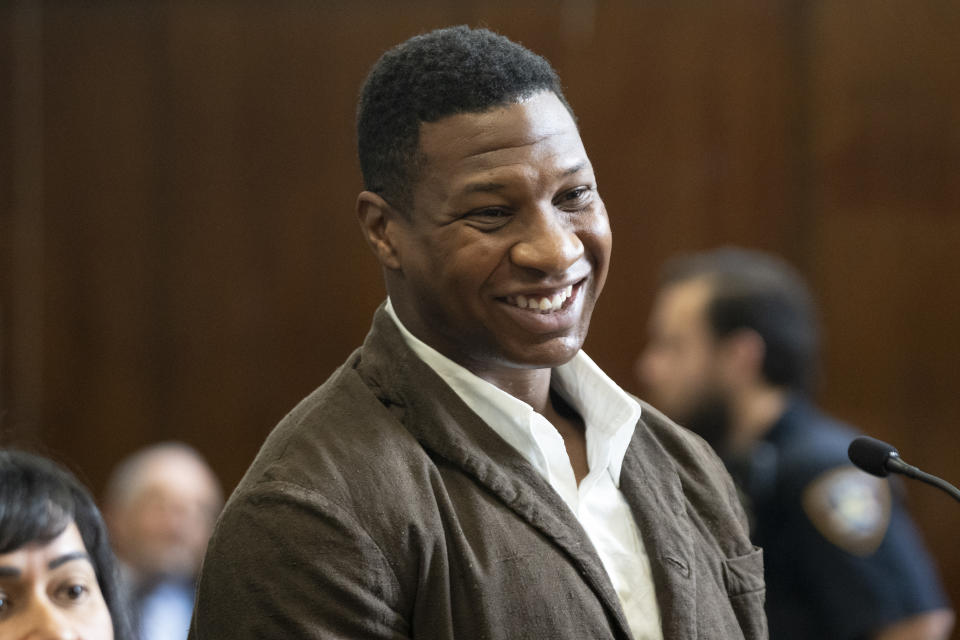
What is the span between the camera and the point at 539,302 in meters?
1.20

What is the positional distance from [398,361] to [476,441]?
109mm

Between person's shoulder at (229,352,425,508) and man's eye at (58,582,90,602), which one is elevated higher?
person's shoulder at (229,352,425,508)

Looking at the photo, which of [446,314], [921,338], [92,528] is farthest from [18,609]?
[921,338]

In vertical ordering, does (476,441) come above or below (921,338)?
above

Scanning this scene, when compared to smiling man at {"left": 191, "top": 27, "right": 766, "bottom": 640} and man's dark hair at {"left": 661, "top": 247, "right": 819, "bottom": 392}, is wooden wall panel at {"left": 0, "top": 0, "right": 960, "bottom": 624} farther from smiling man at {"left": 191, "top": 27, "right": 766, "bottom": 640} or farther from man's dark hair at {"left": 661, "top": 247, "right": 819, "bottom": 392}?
smiling man at {"left": 191, "top": 27, "right": 766, "bottom": 640}

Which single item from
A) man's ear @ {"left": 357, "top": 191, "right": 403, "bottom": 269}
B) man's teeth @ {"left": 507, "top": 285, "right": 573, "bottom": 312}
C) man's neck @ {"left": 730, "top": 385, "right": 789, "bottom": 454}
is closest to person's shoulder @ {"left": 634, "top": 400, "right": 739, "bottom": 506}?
man's teeth @ {"left": 507, "top": 285, "right": 573, "bottom": 312}

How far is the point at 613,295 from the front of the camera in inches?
160

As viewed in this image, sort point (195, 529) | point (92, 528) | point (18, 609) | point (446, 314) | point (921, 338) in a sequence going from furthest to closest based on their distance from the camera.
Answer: point (921, 338)
point (195, 529)
point (92, 528)
point (18, 609)
point (446, 314)

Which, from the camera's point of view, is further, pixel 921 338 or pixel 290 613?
pixel 921 338

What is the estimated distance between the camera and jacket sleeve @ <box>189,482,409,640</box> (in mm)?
1073

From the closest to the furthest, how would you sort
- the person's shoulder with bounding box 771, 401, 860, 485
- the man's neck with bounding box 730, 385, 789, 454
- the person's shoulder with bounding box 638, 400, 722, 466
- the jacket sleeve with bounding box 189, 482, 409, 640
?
the jacket sleeve with bounding box 189, 482, 409, 640, the person's shoulder with bounding box 638, 400, 722, 466, the person's shoulder with bounding box 771, 401, 860, 485, the man's neck with bounding box 730, 385, 789, 454

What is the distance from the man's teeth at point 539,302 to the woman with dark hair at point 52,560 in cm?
71

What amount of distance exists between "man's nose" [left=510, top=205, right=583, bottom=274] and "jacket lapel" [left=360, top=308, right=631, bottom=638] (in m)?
0.15

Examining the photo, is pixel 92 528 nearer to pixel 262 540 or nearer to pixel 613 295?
pixel 262 540
